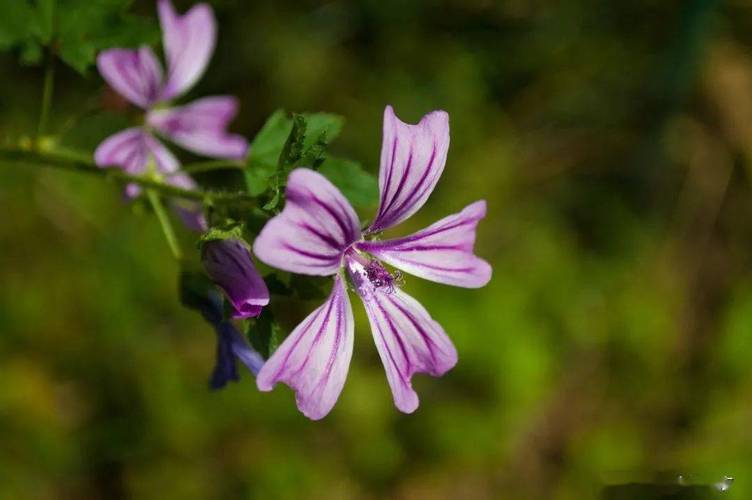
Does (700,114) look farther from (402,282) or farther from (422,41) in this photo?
(402,282)

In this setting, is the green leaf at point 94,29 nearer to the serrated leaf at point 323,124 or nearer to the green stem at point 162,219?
the green stem at point 162,219

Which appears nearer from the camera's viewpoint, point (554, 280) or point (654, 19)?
point (554, 280)

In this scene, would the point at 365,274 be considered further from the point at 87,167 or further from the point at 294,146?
the point at 87,167

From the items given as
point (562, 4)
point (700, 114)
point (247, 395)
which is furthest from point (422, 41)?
point (247, 395)

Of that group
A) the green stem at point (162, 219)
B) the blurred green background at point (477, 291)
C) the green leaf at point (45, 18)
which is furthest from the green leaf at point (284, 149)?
the blurred green background at point (477, 291)

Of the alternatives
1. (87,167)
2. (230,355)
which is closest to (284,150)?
(230,355)

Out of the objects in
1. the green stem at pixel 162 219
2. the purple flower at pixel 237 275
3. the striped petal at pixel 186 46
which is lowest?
the purple flower at pixel 237 275

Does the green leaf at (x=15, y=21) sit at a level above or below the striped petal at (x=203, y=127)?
above

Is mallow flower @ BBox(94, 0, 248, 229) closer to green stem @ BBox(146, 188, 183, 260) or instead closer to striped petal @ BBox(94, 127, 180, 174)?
striped petal @ BBox(94, 127, 180, 174)
